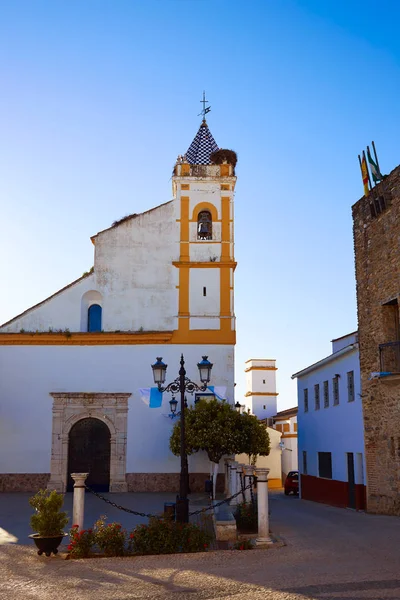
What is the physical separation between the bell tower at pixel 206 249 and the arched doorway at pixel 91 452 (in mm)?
4663

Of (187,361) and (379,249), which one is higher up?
(379,249)

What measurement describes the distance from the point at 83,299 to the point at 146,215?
13.9 feet

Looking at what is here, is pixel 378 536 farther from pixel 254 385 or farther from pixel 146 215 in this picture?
pixel 254 385

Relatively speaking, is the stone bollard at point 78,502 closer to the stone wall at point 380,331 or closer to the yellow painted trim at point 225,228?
the stone wall at point 380,331

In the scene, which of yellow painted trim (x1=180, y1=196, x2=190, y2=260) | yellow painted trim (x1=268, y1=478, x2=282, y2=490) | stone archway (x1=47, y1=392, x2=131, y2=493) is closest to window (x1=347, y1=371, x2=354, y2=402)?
yellow painted trim (x1=180, y1=196, x2=190, y2=260)

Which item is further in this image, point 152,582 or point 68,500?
point 68,500

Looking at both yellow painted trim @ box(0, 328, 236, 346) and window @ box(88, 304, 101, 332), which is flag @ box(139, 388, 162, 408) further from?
window @ box(88, 304, 101, 332)

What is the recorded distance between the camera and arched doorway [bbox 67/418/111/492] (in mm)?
23203

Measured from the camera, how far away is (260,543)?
34.2ft

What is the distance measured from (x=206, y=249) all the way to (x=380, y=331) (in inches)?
417

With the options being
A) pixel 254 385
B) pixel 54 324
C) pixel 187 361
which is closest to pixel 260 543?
pixel 187 361

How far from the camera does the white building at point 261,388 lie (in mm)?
51500

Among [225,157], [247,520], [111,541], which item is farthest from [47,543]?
[225,157]

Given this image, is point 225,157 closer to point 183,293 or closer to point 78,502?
point 183,293
